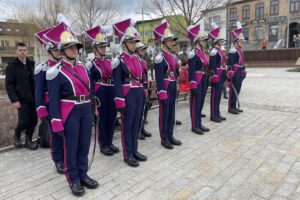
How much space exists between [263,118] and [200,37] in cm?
287

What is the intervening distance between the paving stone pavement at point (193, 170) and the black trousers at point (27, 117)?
0.43 m

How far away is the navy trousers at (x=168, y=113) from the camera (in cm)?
520

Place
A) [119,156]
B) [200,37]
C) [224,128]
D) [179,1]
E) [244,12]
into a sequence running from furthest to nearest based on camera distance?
1. [244,12]
2. [179,1]
3. [224,128]
4. [200,37]
5. [119,156]

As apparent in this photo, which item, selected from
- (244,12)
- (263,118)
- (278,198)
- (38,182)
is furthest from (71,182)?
(244,12)

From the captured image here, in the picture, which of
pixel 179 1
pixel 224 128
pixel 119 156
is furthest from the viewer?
pixel 179 1

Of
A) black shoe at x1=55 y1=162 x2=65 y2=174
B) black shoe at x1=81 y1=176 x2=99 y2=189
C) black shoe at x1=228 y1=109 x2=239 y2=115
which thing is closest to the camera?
black shoe at x1=81 y1=176 x2=99 y2=189

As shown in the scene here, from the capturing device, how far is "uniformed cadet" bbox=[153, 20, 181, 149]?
16.4 feet

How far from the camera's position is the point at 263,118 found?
7.41 metres

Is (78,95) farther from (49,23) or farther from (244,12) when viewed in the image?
(244,12)

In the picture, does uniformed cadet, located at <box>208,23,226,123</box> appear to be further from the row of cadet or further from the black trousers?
the black trousers

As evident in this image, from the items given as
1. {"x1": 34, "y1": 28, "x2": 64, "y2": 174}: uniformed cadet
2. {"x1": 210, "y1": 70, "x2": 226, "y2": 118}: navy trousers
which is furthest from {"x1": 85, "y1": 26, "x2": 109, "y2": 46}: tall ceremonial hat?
{"x1": 210, "y1": 70, "x2": 226, "y2": 118}: navy trousers

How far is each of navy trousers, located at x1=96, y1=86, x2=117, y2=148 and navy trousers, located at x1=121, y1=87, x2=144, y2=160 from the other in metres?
0.62

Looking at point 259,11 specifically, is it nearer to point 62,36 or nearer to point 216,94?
point 216,94

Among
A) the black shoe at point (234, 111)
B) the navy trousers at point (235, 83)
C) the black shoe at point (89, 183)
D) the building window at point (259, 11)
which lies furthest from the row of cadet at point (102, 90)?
the building window at point (259, 11)
